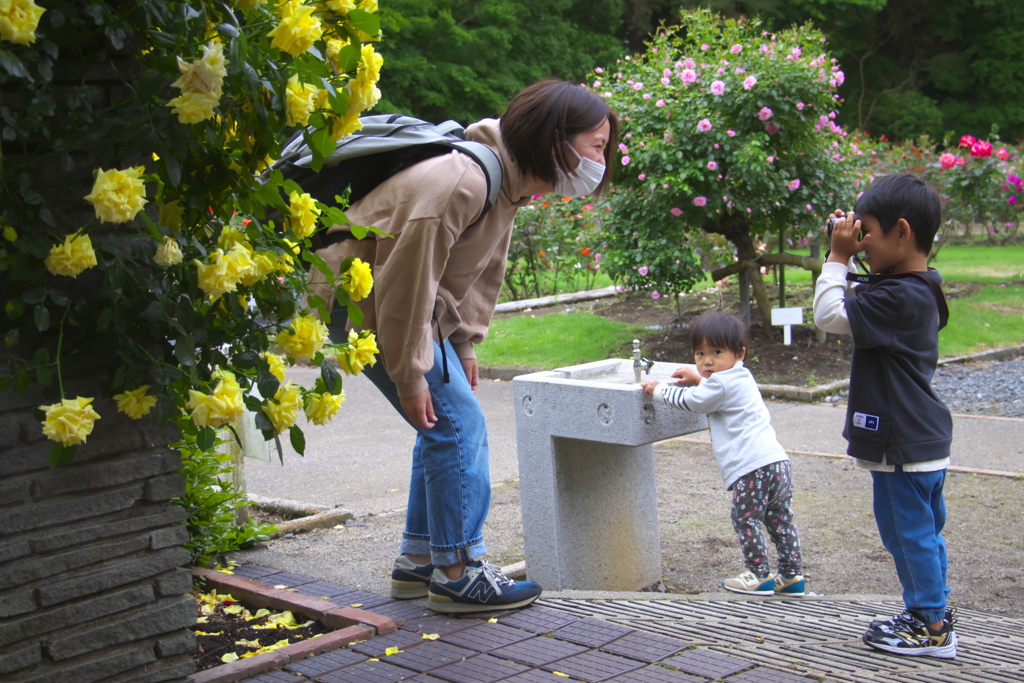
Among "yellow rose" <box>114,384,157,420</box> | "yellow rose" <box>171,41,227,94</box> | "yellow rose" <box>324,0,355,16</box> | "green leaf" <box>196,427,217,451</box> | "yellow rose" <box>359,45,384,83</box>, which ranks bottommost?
"green leaf" <box>196,427,217,451</box>

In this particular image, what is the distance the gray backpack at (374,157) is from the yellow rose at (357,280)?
27.7 inches

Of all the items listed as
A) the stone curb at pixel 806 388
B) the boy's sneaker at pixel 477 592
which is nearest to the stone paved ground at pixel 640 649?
the boy's sneaker at pixel 477 592

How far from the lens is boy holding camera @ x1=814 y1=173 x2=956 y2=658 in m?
3.21

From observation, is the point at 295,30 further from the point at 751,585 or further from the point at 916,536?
the point at 751,585

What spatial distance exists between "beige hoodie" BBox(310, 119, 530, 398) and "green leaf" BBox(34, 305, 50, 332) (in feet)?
3.01

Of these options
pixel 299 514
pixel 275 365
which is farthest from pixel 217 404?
pixel 299 514

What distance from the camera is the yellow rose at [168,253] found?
2180mm

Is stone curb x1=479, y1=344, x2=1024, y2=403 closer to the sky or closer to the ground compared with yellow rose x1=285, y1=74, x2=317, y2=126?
closer to the ground

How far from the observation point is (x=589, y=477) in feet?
13.1

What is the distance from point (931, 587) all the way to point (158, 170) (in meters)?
2.67

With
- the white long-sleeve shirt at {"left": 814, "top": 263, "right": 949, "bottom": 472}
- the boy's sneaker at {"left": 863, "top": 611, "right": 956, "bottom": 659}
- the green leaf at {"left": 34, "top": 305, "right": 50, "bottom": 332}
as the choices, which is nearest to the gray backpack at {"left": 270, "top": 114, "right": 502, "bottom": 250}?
the green leaf at {"left": 34, "top": 305, "right": 50, "bottom": 332}

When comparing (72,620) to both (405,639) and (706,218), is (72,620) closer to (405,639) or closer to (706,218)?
(405,639)

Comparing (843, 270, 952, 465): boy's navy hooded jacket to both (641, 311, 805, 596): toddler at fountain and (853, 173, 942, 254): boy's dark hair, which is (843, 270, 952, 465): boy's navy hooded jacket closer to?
(853, 173, 942, 254): boy's dark hair

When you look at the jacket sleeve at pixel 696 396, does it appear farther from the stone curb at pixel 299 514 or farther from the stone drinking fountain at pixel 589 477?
the stone curb at pixel 299 514
